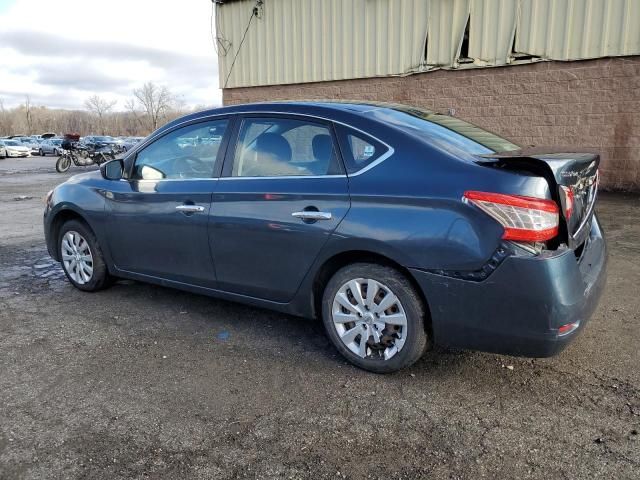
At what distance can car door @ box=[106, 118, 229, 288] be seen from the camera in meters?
3.79

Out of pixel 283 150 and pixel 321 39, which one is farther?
pixel 321 39

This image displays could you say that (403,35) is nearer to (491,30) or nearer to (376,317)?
(491,30)

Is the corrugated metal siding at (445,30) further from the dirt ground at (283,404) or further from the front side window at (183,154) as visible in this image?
the front side window at (183,154)

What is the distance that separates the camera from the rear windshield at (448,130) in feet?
10.2

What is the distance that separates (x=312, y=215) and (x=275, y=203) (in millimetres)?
315

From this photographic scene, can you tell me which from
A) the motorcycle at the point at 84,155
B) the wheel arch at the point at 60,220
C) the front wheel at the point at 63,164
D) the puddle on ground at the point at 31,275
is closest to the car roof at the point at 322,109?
the wheel arch at the point at 60,220

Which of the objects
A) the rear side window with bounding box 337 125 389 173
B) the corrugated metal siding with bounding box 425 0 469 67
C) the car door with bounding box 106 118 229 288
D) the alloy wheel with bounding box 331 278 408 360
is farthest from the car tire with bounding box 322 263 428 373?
the corrugated metal siding with bounding box 425 0 469 67

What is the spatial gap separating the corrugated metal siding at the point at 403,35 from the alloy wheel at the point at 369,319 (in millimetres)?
8628

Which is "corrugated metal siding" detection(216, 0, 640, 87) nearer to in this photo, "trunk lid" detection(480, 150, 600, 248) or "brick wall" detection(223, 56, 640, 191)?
"brick wall" detection(223, 56, 640, 191)

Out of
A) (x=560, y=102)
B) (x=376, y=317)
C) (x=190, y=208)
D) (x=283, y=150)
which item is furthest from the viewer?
(x=560, y=102)

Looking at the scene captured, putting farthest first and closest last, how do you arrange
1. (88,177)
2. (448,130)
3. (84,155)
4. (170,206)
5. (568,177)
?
1. (84,155)
2. (88,177)
3. (170,206)
4. (448,130)
5. (568,177)

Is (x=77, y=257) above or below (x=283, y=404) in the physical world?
above

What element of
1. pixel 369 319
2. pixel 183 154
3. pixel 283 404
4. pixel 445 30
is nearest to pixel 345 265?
pixel 369 319

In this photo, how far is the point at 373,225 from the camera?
295cm
